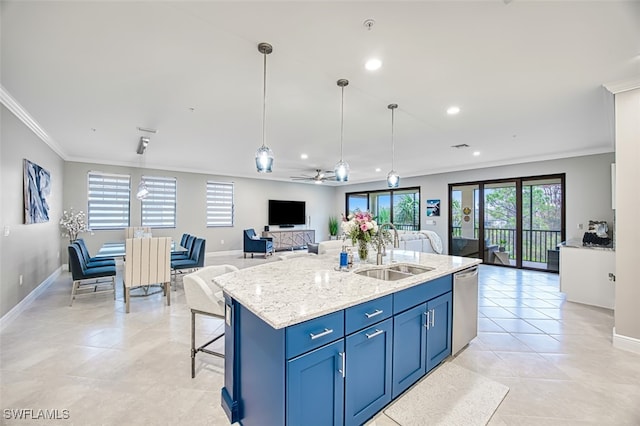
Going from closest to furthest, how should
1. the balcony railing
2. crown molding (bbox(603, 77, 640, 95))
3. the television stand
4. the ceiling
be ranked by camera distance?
the ceiling < crown molding (bbox(603, 77, 640, 95)) < the balcony railing < the television stand

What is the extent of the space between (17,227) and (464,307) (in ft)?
18.1

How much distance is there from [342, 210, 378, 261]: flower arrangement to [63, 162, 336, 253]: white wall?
6651 millimetres

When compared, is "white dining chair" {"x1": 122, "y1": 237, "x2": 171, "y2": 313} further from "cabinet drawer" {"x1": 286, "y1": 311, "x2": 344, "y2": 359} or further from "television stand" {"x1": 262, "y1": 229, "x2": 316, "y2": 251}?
"television stand" {"x1": 262, "y1": 229, "x2": 316, "y2": 251}

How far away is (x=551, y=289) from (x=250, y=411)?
5625 millimetres

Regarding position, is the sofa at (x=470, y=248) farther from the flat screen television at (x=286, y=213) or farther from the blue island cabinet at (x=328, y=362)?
the blue island cabinet at (x=328, y=362)

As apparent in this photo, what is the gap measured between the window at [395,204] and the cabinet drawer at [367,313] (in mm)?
6922

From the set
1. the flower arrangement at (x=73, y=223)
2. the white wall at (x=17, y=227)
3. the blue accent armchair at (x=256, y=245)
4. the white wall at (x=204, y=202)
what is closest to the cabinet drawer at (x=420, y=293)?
the white wall at (x=17, y=227)

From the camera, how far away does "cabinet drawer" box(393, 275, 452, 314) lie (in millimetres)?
1919

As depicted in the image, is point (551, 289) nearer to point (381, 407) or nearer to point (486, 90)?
point (486, 90)

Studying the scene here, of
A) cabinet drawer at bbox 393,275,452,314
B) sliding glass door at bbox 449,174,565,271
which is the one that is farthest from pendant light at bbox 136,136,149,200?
sliding glass door at bbox 449,174,565,271

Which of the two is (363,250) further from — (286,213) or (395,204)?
(286,213)

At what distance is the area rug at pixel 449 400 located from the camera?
1.86 metres

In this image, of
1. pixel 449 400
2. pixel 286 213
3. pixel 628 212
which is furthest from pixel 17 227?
pixel 628 212

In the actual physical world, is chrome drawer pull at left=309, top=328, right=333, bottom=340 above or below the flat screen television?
below
